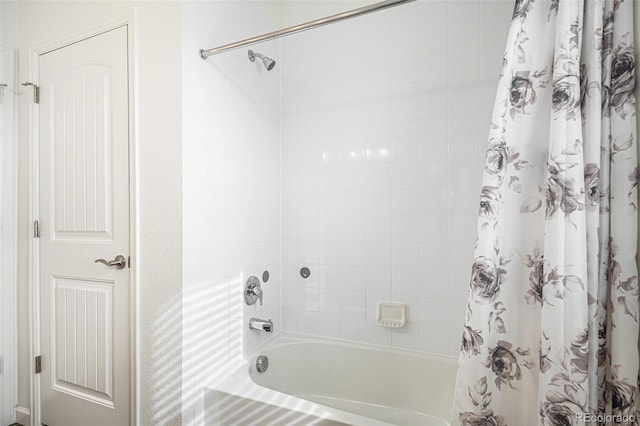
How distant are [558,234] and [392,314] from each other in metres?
1.15

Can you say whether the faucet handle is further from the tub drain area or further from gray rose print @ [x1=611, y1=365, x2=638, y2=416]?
gray rose print @ [x1=611, y1=365, x2=638, y2=416]

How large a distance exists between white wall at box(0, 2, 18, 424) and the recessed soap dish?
208 centimetres

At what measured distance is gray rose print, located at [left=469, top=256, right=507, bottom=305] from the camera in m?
0.88

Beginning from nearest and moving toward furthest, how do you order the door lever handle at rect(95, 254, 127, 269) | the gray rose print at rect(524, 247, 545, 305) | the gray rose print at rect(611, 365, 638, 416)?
the gray rose print at rect(611, 365, 638, 416), the gray rose print at rect(524, 247, 545, 305), the door lever handle at rect(95, 254, 127, 269)

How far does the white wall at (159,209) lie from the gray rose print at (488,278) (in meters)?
1.12

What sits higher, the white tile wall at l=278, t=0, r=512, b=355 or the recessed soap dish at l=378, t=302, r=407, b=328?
the white tile wall at l=278, t=0, r=512, b=355

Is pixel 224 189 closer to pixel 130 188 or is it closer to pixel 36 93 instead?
pixel 130 188

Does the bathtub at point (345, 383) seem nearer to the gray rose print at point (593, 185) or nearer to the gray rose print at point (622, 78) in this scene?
the gray rose print at point (593, 185)

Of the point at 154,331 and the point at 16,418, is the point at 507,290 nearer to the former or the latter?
the point at 154,331

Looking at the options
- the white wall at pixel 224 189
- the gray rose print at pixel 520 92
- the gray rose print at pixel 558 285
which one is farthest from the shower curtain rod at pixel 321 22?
the gray rose print at pixel 558 285

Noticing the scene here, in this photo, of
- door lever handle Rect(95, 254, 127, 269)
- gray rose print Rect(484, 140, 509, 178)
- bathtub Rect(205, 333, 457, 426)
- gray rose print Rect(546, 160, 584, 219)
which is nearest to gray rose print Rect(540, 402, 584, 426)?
gray rose print Rect(546, 160, 584, 219)

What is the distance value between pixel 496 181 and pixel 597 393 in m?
0.58

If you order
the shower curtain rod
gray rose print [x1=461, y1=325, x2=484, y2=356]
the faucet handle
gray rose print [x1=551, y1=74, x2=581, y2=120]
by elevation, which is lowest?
the faucet handle

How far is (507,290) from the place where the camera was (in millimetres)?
882
